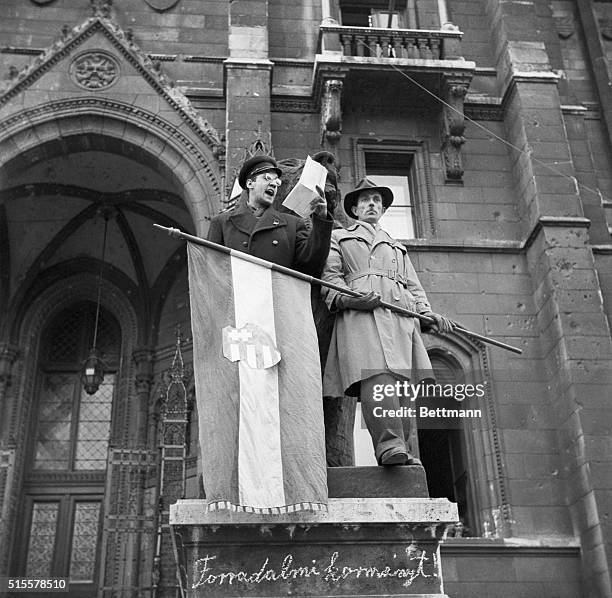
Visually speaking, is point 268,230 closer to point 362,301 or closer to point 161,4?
point 362,301

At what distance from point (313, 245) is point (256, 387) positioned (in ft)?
3.41

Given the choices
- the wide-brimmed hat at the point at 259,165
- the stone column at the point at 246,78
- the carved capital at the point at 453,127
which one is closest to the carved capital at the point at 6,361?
the stone column at the point at 246,78

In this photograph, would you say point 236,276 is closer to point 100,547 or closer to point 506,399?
point 506,399

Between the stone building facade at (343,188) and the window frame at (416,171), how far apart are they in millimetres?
41

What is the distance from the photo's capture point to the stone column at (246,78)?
44.0 feet

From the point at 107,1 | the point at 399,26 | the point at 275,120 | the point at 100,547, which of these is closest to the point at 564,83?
the point at 399,26

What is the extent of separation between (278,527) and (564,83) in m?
13.7

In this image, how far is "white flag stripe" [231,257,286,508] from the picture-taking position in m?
4.51

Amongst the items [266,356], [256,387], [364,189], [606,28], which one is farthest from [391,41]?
[256,387]

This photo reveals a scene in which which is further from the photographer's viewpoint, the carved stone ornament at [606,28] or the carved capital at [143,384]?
the carved stone ornament at [606,28]

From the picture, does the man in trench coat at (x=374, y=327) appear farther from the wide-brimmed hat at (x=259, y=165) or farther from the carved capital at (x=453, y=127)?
the carved capital at (x=453, y=127)

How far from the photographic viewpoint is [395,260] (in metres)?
5.74

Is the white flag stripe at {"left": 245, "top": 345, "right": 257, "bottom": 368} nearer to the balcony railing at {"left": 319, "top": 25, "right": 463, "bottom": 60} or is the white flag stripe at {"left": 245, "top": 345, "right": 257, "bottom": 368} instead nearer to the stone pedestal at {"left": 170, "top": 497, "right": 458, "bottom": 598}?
the stone pedestal at {"left": 170, "top": 497, "right": 458, "bottom": 598}

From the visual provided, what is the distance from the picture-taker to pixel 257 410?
473cm
